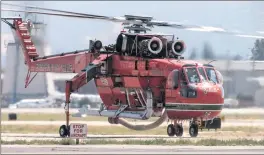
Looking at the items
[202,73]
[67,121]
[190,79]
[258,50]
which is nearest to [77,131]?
[67,121]

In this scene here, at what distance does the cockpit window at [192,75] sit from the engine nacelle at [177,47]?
1.72m

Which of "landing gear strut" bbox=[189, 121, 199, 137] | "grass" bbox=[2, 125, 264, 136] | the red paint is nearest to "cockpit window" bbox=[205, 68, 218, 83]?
the red paint

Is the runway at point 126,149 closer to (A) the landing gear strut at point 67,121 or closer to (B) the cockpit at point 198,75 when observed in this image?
(B) the cockpit at point 198,75

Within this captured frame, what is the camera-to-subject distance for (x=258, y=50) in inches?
1678

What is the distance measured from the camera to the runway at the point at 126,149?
103 feet

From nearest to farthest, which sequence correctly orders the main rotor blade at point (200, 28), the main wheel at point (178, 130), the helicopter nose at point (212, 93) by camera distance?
the main rotor blade at point (200, 28) → the helicopter nose at point (212, 93) → the main wheel at point (178, 130)

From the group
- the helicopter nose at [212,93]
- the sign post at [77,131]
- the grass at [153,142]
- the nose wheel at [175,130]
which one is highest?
the helicopter nose at [212,93]

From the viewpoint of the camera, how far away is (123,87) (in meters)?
44.3

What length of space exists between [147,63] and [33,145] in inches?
353

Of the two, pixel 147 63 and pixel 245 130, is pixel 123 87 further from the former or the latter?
pixel 245 130

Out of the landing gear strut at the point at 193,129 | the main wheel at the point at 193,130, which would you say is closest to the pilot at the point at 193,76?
the landing gear strut at the point at 193,129

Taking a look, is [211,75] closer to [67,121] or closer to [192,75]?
[192,75]

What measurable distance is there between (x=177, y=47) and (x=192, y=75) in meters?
2.11

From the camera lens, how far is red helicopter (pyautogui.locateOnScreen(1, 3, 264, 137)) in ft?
135
